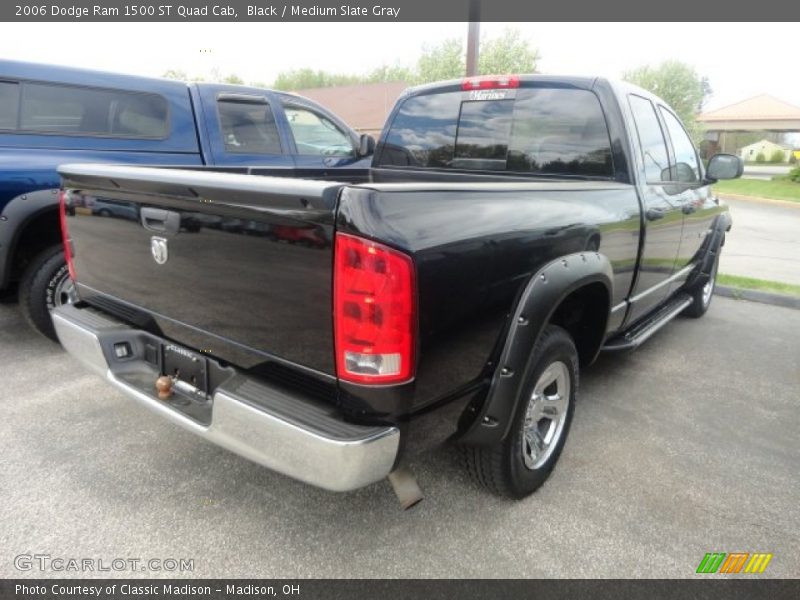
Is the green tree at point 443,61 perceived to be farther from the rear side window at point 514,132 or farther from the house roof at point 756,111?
the rear side window at point 514,132

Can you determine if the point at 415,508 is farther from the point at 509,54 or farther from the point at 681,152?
the point at 509,54

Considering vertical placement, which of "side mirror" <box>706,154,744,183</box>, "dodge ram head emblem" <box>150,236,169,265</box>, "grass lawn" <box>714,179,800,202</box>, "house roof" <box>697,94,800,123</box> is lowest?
"grass lawn" <box>714,179,800,202</box>

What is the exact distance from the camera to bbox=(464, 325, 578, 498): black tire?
228cm

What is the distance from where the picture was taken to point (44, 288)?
13.0ft

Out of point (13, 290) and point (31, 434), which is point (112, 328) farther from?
point (13, 290)

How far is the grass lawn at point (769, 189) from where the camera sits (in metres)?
20.2

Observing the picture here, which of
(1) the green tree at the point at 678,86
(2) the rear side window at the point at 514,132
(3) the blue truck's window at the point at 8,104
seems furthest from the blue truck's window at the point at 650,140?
A: (1) the green tree at the point at 678,86

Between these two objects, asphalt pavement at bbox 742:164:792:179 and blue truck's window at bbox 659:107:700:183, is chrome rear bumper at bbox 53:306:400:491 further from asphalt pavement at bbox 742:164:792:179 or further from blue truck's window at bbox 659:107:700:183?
asphalt pavement at bbox 742:164:792:179

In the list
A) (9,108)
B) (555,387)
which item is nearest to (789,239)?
(555,387)

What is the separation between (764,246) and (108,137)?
10.7m

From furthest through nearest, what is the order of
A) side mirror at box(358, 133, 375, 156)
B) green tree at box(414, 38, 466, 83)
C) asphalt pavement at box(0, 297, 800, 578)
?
green tree at box(414, 38, 466, 83) < side mirror at box(358, 133, 375, 156) < asphalt pavement at box(0, 297, 800, 578)

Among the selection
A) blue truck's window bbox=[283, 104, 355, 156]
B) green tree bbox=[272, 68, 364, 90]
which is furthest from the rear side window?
green tree bbox=[272, 68, 364, 90]

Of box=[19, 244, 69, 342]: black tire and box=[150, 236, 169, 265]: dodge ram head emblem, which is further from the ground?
box=[150, 236, 169, 265]: dodge ram head emblem

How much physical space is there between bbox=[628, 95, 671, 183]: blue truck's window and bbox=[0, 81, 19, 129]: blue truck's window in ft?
14.2
